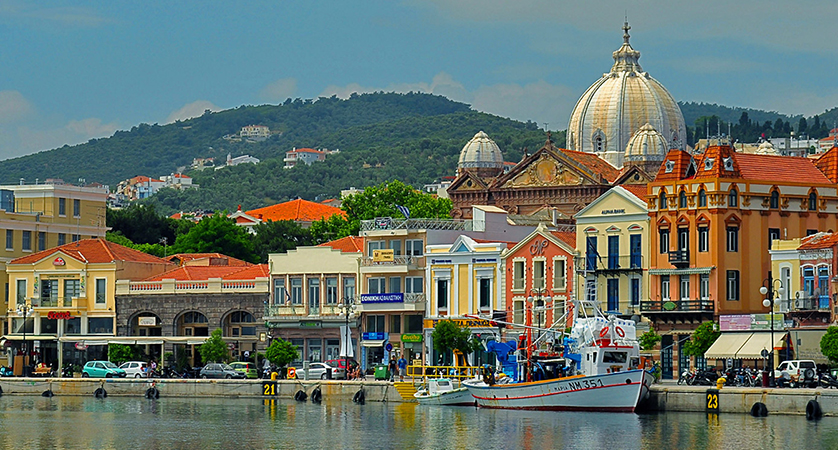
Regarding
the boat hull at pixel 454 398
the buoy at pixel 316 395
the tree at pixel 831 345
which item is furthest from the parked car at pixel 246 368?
the tree at pixel 831 345

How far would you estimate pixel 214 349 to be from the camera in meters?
95.9

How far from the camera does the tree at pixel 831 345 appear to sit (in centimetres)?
7312

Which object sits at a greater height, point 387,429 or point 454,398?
point 454,398

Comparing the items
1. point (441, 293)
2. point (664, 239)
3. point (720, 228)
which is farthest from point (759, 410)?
point (441, 293)

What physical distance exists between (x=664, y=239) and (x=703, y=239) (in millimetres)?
2756

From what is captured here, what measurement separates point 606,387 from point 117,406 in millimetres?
25624

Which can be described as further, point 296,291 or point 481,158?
point 481,158

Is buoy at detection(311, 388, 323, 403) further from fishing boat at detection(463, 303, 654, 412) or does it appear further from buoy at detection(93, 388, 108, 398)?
buoy at detection(93, 388, 108, 398)

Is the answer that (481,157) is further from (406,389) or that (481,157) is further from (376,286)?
(406,389)

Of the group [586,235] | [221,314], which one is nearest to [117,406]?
[221,314]

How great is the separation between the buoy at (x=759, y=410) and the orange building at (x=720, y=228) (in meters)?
16.6

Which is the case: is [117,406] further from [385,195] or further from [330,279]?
[385,195]

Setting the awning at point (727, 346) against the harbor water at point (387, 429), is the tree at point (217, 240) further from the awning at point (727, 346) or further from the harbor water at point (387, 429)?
the awning at point (727, 346)

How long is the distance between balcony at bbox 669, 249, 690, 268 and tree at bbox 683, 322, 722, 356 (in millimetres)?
4257
